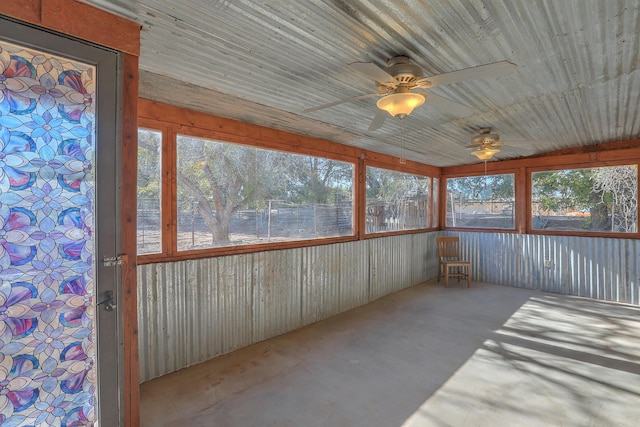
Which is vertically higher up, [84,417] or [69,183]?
[69,183]

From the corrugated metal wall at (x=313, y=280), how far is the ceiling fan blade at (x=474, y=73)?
8.07 ft

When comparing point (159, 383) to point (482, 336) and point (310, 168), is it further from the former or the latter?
point (482, 336)

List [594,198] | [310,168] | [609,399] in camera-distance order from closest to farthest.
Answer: [609,399] → [310,168] → [594,198]

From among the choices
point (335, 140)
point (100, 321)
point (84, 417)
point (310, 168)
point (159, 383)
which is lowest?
Answer: point (159, 383)

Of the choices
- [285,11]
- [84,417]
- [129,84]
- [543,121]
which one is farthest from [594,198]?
[84,417]

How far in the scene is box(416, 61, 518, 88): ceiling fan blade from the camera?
63.7 inches

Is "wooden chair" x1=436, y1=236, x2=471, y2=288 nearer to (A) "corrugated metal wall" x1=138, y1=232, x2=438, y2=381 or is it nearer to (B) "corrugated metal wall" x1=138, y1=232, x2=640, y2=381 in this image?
(B) "corrugated metal wall" x1=138, y1=232, x2=640, y2=381

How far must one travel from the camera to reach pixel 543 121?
140 inches

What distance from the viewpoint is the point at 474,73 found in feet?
5.71

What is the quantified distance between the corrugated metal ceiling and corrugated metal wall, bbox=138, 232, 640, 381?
1691 millimetres

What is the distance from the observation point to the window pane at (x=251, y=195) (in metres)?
2.96

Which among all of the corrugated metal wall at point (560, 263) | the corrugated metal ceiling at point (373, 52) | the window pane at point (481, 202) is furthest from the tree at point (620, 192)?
the corrugated metal ceiling at point (373, 52)

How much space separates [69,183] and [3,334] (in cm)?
74

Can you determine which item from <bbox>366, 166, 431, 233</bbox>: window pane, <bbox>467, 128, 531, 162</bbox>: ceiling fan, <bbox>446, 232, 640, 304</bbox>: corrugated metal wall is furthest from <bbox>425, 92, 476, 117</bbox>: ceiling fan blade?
<bbox>446, 232, 640, 304</bbox>: corrugated metal wall
